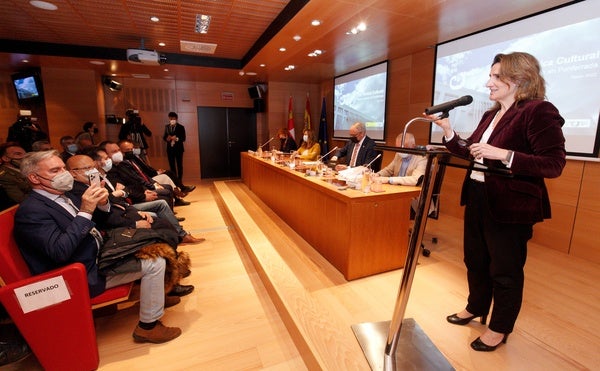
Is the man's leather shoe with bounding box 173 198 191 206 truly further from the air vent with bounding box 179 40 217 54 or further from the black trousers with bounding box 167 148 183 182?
the air vent with bounding box 179 40 217 54

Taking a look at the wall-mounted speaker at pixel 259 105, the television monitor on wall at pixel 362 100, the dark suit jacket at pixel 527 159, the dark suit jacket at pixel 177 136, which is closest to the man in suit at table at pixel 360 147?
the television monitor on wall at pixel 362 100

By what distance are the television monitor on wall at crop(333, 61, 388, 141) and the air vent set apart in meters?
2.86

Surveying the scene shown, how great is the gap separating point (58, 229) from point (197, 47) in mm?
4406

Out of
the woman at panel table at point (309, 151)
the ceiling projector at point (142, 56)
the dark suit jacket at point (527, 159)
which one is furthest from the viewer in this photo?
the woman at panel table at point (309, 151)

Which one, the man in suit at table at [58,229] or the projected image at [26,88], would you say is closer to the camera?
the man in suit at table at [58,229]

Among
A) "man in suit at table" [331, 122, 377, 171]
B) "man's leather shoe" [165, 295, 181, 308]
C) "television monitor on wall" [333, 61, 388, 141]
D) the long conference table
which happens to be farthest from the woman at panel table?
"man's leather shoe" [165, 295, 181, 308]

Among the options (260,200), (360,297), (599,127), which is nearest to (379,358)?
(360,297)

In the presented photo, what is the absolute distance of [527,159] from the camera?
4.01 feet

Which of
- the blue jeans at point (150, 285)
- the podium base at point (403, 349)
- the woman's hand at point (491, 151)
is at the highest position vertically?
the woman's hand at point (491, 151)

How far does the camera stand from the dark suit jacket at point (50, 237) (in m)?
1.41

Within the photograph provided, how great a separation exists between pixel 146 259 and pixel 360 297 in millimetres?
1431

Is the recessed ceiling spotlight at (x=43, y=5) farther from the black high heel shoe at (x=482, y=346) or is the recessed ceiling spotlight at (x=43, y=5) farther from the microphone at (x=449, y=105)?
the black high heel shoe at (x=482, y=346)

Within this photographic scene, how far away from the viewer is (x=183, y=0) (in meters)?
3.22

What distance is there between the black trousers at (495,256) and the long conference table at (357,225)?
668 mm
